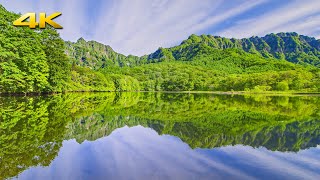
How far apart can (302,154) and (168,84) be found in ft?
541

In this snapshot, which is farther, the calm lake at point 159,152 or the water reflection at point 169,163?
the calm lake at point 159,152

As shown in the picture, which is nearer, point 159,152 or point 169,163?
point 169,163

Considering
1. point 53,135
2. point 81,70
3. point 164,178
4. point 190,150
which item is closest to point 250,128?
point 190,150

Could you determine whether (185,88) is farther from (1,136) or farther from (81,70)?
(1,136)

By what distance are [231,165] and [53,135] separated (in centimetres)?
775

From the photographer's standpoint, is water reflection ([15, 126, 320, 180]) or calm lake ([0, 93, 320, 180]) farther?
calm lake ([0, 93, 320, 180])

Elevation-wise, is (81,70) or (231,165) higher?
(81,70)

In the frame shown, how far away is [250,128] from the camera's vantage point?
13.7 metres

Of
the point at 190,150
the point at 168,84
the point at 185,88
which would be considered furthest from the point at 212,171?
the point at 168,84

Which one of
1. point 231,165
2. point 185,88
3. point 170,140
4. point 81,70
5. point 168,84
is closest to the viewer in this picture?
point 231,165

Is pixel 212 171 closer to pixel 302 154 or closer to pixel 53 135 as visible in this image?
pixel 302 154

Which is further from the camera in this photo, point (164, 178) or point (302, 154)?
point (302, 154)

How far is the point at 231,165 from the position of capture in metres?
7.50

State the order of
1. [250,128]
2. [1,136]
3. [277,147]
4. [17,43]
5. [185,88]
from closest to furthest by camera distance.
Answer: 1. [277,147]
2. [1,136]
3. [250,128]
4. [17,43]
5. [185,88]
